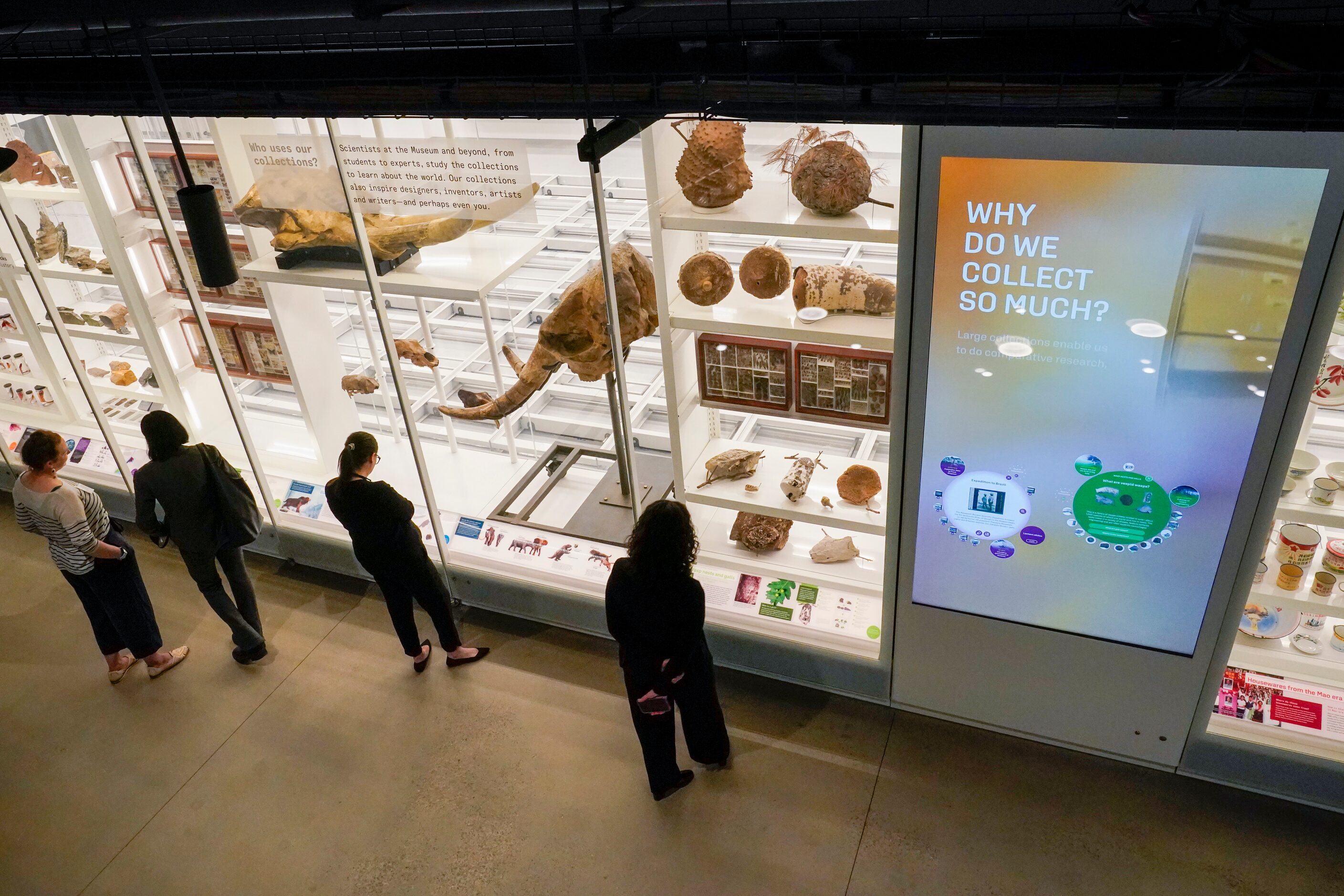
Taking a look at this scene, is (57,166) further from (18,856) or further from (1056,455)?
(1056,455)

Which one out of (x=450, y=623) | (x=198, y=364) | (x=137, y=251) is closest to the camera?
(x=450, y=623)

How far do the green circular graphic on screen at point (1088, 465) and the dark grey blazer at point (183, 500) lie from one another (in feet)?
12.0

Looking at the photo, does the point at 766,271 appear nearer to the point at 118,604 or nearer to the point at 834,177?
the point at 834,177

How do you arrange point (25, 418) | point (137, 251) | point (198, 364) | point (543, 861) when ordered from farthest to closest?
point (25, 418), point (198, 364), point (137, 251), point (543, 861)

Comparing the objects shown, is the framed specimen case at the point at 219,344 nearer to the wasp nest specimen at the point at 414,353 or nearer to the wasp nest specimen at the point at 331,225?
the wasp nest specimen at the point at 331,225

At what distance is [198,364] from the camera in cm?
563

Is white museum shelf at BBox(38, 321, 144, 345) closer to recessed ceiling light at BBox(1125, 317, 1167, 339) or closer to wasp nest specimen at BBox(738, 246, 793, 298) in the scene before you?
wasp nest specimen at BBox(738, 246, 793, 298)

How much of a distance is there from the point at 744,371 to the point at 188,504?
2601 millimetres

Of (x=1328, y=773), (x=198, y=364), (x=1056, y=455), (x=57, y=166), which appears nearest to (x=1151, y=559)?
(x=1056, y=455)

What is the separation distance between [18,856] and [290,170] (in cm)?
305

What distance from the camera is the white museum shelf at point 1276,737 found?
3.40 meters

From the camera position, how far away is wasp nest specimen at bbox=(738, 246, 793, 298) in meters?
3.62

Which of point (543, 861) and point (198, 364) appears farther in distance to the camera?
point (198, 364)

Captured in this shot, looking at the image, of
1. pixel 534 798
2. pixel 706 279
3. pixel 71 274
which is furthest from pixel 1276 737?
pixel 71 274
